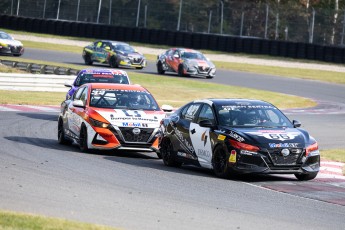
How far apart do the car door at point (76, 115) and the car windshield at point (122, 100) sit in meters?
0.26

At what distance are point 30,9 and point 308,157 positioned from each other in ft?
168

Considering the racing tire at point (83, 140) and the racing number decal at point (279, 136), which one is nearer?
the racing number decal at point (279, 136)

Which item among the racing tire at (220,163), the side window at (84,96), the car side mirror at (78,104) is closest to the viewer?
the racing tire at (220,163)

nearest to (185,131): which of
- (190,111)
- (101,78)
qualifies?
(190,111)

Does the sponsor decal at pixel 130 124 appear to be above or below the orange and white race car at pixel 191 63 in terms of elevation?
above

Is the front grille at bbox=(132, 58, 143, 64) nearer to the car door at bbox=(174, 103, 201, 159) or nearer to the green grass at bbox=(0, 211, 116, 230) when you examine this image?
the car door at bbox=(174, 103, 201, 159)

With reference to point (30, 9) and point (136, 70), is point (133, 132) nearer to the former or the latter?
point (136, 70)

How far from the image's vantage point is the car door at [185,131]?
15.4m

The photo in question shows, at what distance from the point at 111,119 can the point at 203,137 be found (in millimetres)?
2471

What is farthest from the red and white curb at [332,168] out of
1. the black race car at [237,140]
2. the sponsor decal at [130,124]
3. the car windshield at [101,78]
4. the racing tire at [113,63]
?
the racing tire at [113,63]

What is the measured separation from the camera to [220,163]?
1449 cm

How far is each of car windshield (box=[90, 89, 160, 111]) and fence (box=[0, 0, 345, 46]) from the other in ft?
105

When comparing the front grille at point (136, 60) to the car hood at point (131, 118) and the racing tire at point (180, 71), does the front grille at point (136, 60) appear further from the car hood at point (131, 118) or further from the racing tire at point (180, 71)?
the car hood at point (131, 118)

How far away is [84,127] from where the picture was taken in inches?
680
